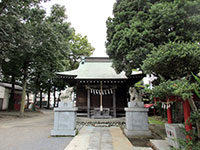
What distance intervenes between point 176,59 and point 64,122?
17.7 feet

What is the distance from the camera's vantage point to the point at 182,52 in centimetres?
333

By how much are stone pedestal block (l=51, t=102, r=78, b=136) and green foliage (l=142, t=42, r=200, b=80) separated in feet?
14.1

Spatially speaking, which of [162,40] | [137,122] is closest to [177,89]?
[162,40]

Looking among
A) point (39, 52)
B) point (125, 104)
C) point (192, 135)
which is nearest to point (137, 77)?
point (125, 104)

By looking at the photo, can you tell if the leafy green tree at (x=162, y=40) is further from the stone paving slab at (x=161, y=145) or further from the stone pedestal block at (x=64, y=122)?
the stone pedestal block at (x=64, y=122)

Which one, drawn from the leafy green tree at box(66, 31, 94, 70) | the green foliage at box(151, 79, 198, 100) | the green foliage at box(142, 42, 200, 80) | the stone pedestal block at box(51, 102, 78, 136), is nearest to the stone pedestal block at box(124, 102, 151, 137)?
the stone pedestal block at box(51, 102, 78, 136)

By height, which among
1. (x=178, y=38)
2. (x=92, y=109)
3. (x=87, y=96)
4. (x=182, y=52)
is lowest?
(x=92, y=109)

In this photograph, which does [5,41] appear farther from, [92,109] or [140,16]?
[140,16]

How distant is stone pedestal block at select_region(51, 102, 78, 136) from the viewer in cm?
610

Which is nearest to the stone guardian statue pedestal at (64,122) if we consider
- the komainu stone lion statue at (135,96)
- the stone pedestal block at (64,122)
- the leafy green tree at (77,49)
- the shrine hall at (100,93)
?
the stone pedestal block at (64,122)

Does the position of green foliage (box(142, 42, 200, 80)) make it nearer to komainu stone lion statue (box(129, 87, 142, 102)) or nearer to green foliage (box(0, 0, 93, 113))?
A: komainu stone lion statue (box(129, 87, 142, 102))

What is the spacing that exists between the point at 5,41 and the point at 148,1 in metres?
11.4

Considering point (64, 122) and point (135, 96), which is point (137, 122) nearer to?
point (135, 96)

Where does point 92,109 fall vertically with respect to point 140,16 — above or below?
below
